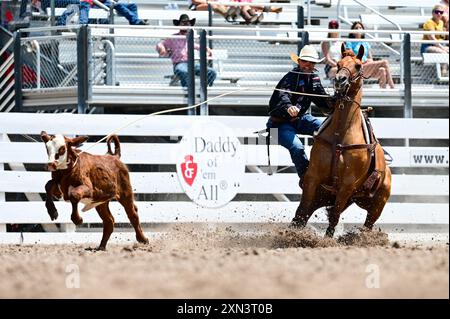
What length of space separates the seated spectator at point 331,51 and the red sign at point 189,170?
7.48 feet

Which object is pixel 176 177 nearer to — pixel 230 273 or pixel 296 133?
pixel 296 133

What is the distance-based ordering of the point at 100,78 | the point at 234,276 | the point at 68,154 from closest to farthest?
the point at 234,276 < the point at 68,154 < the point at 100,78

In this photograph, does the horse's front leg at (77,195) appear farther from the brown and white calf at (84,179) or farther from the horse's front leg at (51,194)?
the horse's front leg at (51,194)

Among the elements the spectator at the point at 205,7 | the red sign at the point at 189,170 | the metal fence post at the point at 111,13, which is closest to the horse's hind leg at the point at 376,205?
the red sign at the point at 189,170

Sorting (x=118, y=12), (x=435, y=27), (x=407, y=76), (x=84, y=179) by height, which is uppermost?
(x=118, y=12)

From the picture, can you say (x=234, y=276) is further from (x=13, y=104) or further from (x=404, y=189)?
(x=13, y=104)

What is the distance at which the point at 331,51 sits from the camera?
13961 mm

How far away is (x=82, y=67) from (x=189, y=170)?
6.14ft

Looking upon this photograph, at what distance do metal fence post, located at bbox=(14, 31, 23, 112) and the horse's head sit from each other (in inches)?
179

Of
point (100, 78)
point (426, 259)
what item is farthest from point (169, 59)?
point (426, 259)

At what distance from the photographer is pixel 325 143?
409 inches

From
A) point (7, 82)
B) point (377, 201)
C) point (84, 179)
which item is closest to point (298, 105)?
point (377, 201)

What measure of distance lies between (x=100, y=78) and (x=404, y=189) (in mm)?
3922

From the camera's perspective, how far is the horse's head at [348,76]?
33.4ft
